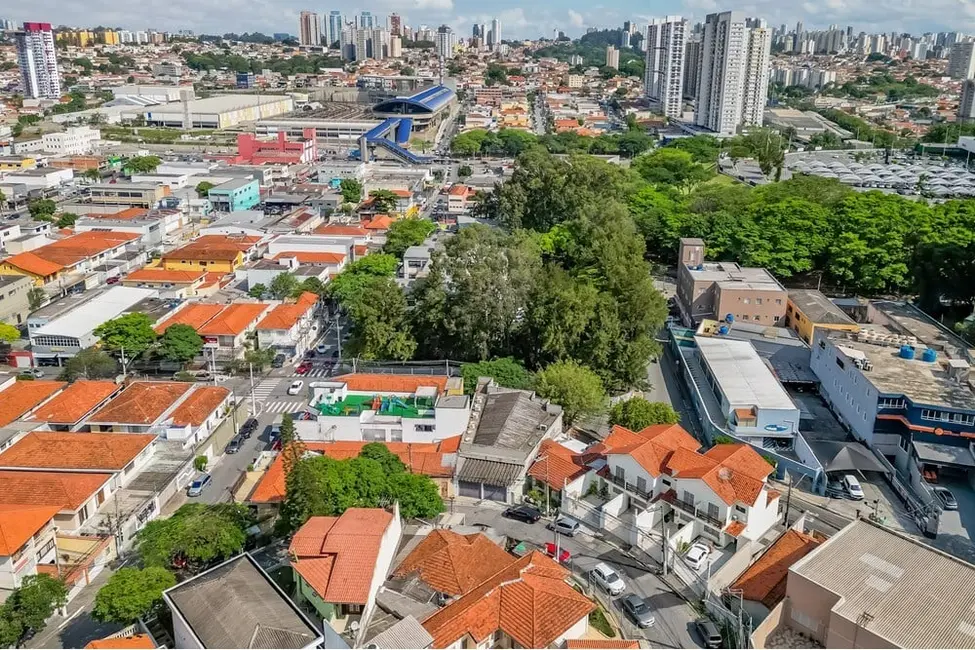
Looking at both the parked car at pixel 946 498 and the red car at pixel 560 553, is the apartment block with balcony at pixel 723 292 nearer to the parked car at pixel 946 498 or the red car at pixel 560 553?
the parked car at pixel 946 498

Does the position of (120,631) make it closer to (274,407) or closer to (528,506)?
(528,506)

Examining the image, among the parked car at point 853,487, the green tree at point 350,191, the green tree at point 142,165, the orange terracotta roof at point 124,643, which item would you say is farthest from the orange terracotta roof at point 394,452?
the green tree at point 142,165

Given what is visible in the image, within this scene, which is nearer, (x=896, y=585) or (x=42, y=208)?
(x=896, y=585)

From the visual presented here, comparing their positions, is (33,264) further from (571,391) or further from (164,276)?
(571,391)

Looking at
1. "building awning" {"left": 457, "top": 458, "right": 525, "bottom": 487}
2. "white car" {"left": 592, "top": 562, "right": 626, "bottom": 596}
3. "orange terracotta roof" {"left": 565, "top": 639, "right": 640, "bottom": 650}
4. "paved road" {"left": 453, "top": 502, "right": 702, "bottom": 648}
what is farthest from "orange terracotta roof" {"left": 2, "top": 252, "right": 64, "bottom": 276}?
"orange terracotta roof" {"left": 565, "top": 639, "right": 640, "bottom": 650}

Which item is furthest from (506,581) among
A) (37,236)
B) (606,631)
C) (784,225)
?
(37,236)

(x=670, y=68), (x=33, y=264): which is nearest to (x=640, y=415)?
(x=33, y=264)

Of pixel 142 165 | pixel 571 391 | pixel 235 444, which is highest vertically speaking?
pixel 142 165
